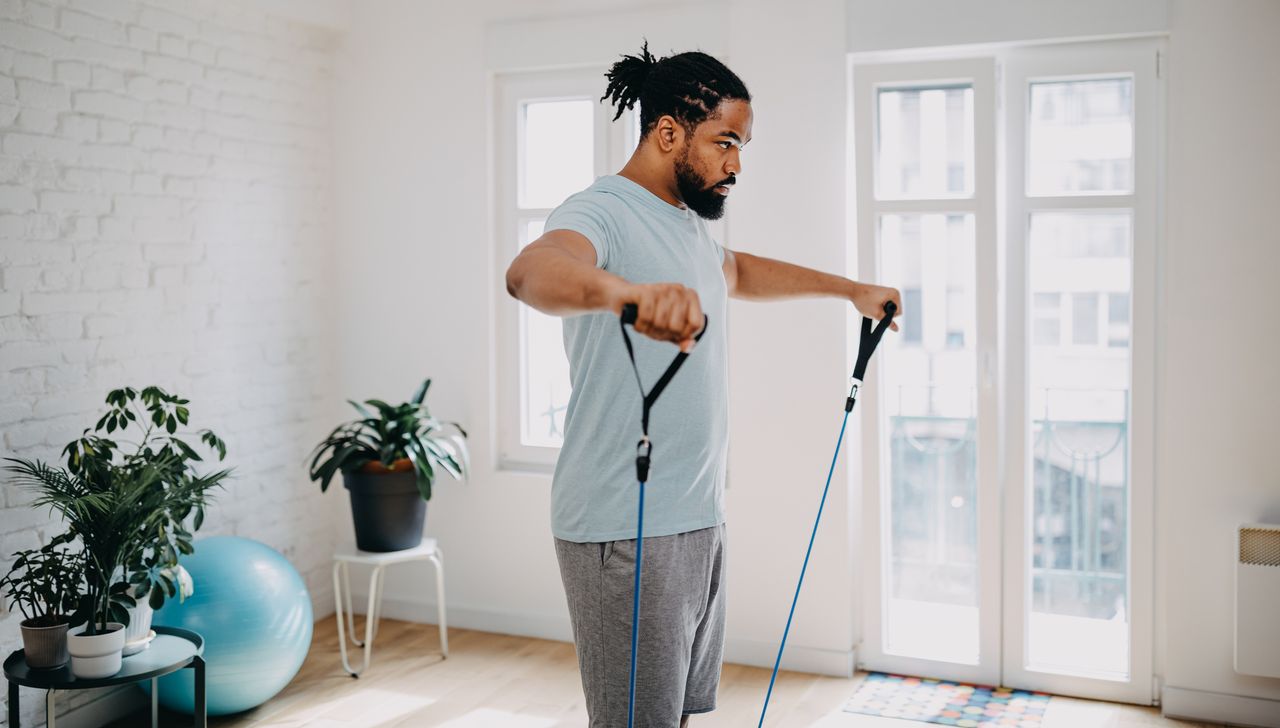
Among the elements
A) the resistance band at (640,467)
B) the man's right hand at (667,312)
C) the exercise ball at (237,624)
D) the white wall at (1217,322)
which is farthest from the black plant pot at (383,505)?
the man's right hand at (667,312)

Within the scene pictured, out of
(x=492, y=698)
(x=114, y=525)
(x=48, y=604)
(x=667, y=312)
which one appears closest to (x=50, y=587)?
(x=48, y=604)

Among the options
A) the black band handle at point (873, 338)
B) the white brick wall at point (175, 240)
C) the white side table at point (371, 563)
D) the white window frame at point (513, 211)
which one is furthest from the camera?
the white window frame at point (513, 211)

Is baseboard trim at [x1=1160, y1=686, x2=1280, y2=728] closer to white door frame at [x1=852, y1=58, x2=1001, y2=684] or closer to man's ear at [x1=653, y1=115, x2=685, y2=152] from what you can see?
white door frame at [x1=852, y1=58, x2=1001, y2=684]

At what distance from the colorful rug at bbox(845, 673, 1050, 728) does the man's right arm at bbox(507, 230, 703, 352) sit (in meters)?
2.22

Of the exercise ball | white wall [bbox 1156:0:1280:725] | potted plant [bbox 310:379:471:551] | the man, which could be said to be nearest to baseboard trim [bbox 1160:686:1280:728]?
white wall [bbox 1156:0:1280:725]

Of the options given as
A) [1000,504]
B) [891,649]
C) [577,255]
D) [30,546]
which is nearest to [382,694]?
[30,546]

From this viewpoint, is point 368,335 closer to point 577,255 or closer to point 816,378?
point 816,378

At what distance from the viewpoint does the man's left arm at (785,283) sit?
224cm

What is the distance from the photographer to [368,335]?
13.8ft

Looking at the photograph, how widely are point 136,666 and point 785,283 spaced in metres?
1.80

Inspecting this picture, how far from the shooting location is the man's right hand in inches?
52.1

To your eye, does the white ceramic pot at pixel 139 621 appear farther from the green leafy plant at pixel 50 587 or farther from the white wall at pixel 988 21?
the white wall at pixel 988 21

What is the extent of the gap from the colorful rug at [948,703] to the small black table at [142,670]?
1827 mm

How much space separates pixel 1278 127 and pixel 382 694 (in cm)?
307
